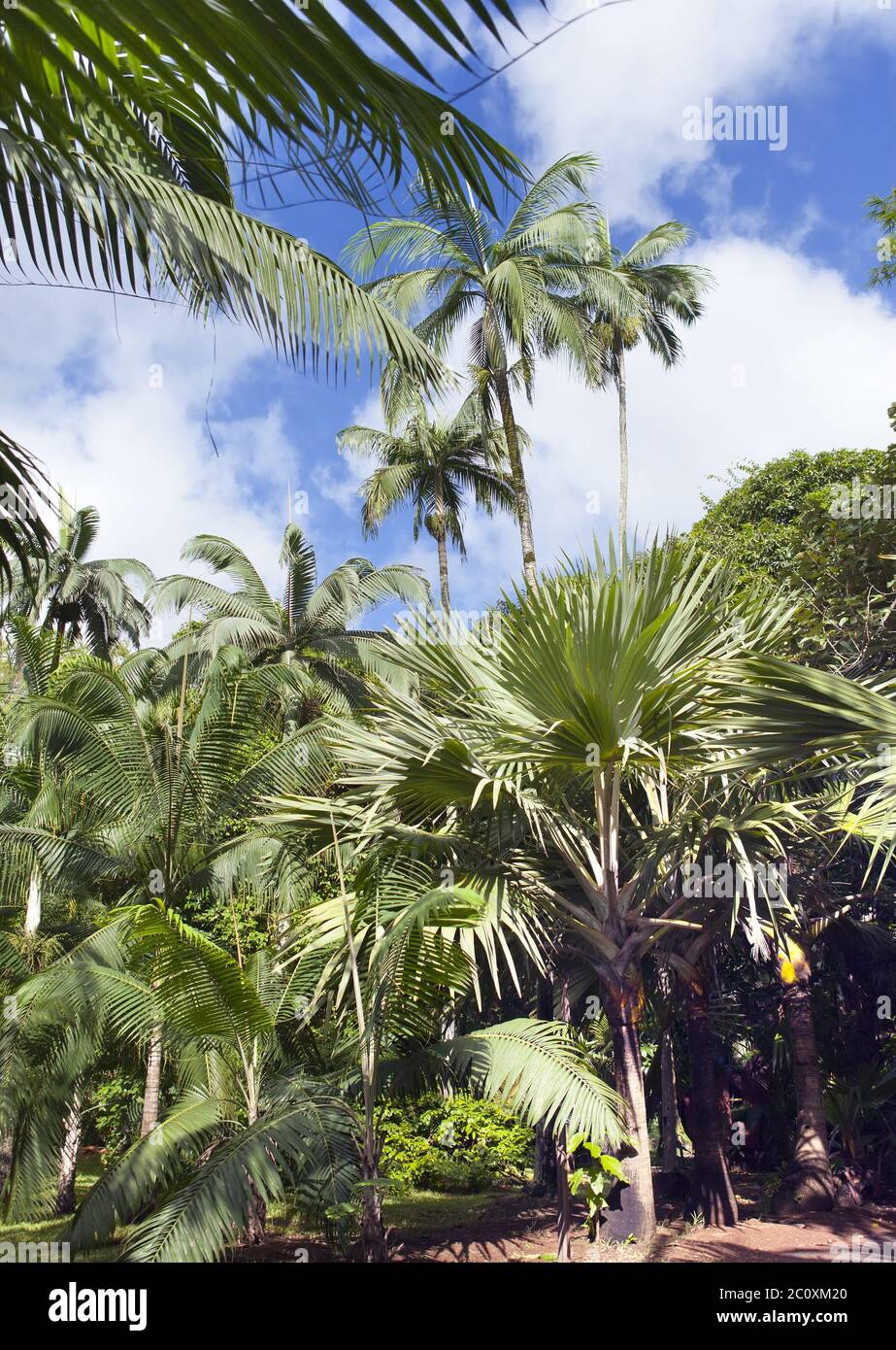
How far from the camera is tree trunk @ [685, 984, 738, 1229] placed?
10086mm

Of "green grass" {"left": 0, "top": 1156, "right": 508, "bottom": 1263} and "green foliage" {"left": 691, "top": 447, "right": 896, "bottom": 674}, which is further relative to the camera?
"green foliage" {"left": 691, "top": 447, "right": 896, "bottom": 674}

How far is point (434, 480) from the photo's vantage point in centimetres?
2673

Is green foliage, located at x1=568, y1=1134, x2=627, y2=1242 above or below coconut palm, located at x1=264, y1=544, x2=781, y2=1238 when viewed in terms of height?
below

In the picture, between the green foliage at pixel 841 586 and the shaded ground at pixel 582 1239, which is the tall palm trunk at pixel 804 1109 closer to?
the shaded ground at pixel 582 1239

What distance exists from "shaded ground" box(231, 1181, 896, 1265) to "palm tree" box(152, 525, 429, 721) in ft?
39.2

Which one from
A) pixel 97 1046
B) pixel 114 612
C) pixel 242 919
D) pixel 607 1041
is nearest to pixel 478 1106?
pixel 607 1041

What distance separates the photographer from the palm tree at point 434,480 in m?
26.2

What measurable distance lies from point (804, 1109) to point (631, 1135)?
393 cm

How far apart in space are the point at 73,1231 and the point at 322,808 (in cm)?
377

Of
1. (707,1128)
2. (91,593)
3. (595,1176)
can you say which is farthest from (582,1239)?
(91,593)

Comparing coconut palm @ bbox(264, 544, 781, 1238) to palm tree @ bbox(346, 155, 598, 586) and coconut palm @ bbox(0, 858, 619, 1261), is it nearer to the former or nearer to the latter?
coconut palm @ bbox(0, 858, 619, 1261)

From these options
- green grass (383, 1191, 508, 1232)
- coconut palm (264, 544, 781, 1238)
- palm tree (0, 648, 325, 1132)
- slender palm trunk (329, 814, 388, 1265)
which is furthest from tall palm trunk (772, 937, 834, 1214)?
palm tree (0, 648, 325, 1132)

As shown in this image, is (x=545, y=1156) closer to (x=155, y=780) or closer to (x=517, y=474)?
(x=155, y=780)

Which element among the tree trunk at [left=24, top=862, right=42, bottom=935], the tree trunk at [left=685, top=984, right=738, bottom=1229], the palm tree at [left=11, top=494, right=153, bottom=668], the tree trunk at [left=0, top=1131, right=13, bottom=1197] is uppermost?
the palm tree at [left=11, top=494, right=153, bottom=668]
